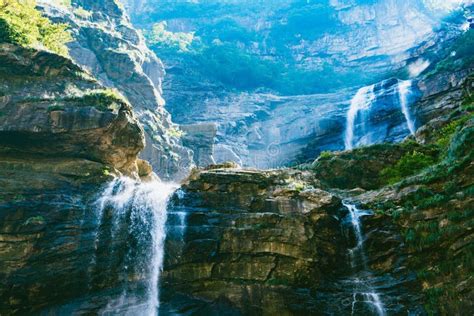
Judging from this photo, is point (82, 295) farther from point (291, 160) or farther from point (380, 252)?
point (291, 160)

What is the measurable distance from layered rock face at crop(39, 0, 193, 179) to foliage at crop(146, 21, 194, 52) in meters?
20.4

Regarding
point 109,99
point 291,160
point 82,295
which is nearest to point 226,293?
point 82,295

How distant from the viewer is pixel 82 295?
652 inches

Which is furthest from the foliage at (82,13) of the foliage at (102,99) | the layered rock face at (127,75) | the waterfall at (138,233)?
the waterfall at (138,233)

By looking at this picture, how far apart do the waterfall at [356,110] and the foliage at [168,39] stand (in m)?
32.4

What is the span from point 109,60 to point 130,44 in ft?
17.4

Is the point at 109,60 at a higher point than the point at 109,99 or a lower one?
higher

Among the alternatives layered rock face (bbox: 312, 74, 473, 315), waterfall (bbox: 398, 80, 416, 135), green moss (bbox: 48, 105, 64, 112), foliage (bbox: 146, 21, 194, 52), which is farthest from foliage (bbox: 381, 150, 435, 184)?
foliage (bbox: 146, 21, 194, 52)

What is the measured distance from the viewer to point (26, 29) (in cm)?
2308

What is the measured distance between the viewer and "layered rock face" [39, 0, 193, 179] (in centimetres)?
4106

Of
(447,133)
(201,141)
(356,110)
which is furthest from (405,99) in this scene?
(201,141)

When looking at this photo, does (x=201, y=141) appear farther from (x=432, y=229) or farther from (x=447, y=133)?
(x=432, y=229)

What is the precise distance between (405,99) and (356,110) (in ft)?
18.5

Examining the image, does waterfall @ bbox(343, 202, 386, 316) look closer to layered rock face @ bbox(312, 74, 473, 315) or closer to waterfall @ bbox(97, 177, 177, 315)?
layered rock face @ bbox(312, 74, 473, 315)
